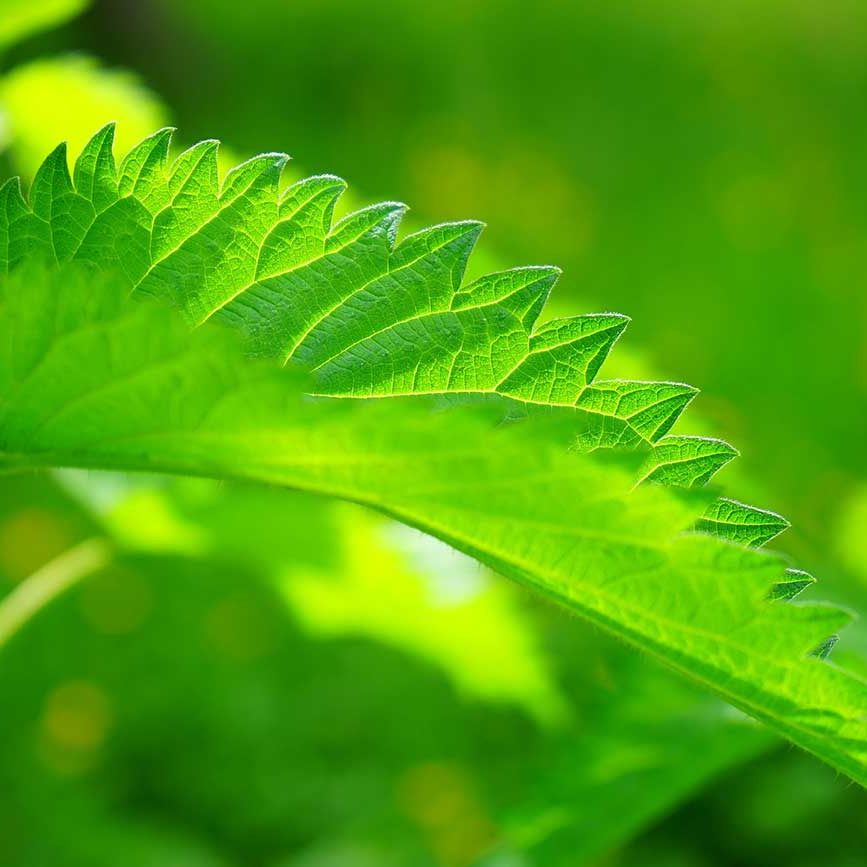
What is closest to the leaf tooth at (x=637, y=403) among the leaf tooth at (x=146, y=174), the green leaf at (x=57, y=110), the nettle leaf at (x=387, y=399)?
the nettle leaf at (x=387, y=399)

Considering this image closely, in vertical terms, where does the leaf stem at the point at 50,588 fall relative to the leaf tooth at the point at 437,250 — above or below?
below

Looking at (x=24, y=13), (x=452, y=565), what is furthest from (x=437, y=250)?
(x=452, y=565)

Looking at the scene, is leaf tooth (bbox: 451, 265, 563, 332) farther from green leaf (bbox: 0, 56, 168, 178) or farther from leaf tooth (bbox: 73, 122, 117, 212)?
green leaf (bbox: 0, 56, 168, 178)

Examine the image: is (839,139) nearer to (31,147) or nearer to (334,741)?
(334,741)

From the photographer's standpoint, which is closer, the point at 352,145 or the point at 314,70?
the point at 352,145

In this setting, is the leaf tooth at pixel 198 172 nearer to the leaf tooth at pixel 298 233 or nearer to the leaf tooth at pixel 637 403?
the leaf tooth at pixel 298 233

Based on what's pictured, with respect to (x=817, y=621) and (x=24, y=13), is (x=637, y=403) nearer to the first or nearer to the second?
(x=817, y=621)

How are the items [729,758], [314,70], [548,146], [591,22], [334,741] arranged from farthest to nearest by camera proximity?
[591,22]
[314,70]
[548,146]
[334,741]
[729,758]

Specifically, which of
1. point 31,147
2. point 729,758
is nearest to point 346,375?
point 729,758
